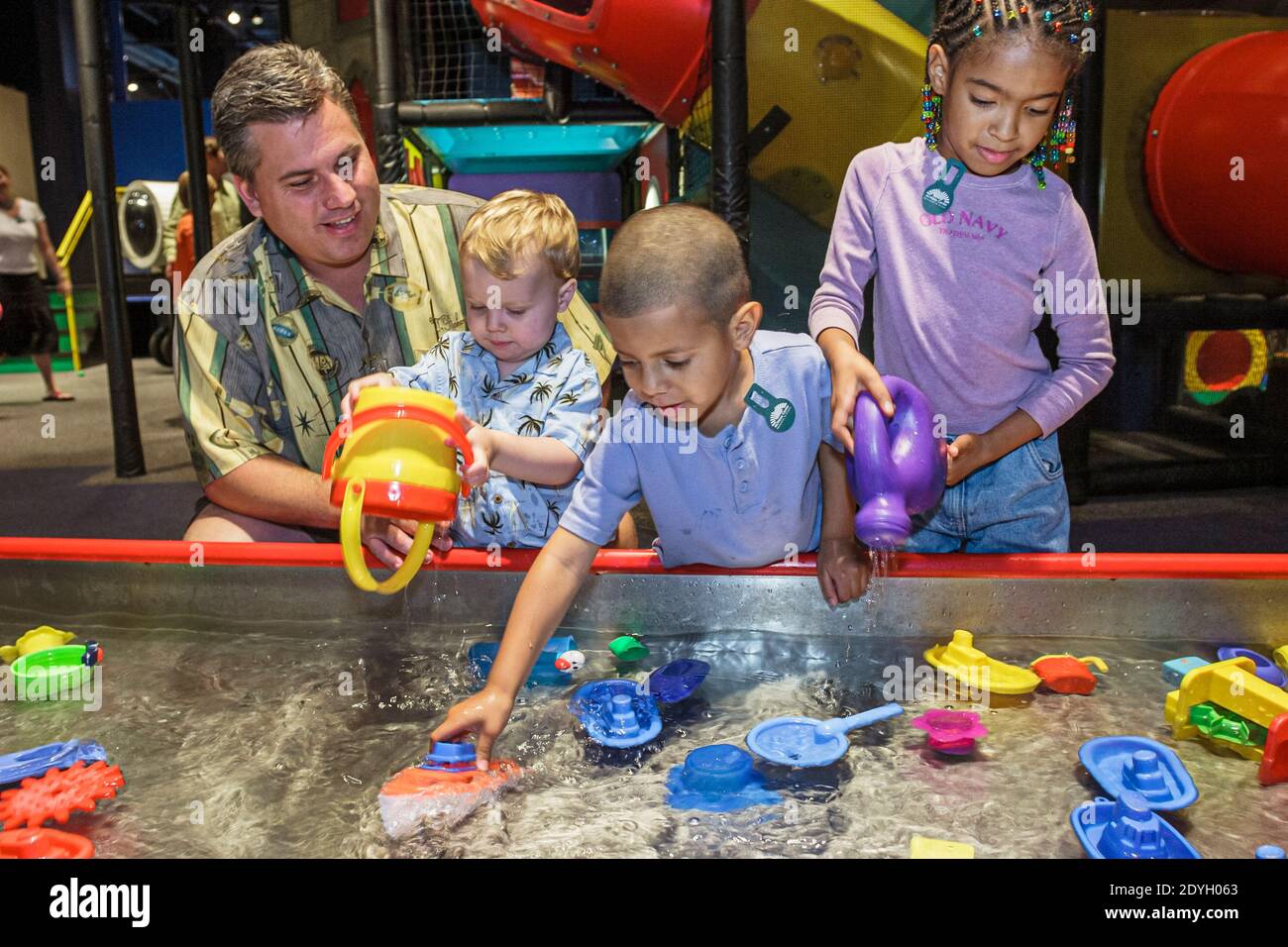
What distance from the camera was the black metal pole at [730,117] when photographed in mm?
2316

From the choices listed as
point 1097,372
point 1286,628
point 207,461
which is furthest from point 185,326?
point 1286,628

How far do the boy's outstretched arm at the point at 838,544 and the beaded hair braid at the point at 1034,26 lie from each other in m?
0.55

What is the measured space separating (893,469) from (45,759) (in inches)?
42.8

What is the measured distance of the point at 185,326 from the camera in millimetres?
1783

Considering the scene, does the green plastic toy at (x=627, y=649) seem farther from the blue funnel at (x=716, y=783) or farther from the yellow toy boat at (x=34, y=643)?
the yellow toy boat at (x=34, y=643)

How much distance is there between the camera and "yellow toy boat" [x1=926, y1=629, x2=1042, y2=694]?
4.41 ft

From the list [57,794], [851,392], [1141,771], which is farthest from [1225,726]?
[57,794]

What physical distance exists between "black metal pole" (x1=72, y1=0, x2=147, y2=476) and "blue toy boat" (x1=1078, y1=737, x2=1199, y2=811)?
3508 mm

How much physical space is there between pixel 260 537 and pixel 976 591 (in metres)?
1.22

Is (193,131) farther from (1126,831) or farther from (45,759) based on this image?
(1126,831)

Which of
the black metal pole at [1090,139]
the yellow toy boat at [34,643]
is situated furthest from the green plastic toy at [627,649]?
the black metal pole at [1090,139]

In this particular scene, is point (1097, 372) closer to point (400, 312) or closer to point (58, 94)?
point (400, 312)

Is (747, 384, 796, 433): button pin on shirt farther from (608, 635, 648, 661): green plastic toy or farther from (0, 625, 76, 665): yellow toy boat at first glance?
(0, 625, 76, 665): yellow toy boat

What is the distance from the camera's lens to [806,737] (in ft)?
4.06
